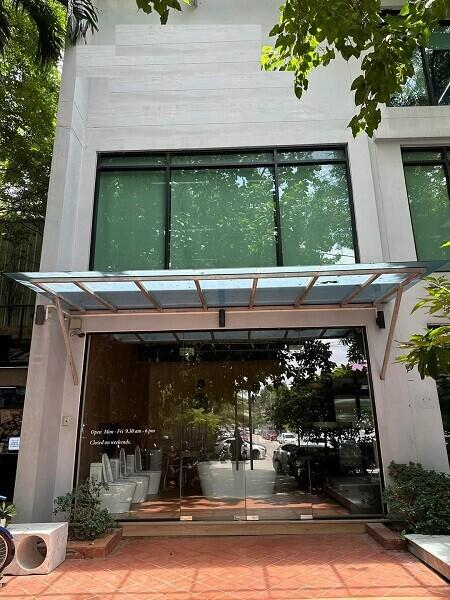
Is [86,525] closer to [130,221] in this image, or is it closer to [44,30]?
[130,221]

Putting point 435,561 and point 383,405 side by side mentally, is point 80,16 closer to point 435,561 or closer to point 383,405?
point 383,405

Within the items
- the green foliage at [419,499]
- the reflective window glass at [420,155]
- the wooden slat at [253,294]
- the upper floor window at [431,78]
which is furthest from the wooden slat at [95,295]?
the upper floor window at [431,78]

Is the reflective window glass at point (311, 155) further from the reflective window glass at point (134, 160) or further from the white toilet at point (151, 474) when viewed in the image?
the white toilet at point (151, 474)

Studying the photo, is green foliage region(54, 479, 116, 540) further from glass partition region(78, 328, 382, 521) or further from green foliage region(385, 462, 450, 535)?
green foliage region(385, 462, 450, 535)

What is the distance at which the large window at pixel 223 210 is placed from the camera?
320 inches

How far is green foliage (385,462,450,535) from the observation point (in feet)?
19.5

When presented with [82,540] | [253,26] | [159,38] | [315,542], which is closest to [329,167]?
[253,26]

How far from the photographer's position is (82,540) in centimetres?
614

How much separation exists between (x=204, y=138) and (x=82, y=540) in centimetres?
693

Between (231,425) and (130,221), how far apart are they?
4062mm

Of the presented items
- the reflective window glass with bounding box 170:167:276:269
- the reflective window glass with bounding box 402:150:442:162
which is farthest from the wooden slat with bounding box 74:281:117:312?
the reflective window glass with bounding box 402:150:442:162

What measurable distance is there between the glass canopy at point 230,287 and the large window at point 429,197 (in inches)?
63.5

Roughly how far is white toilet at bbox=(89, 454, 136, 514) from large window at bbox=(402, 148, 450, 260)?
248 inches

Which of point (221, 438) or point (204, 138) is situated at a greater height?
point (204, 138)
